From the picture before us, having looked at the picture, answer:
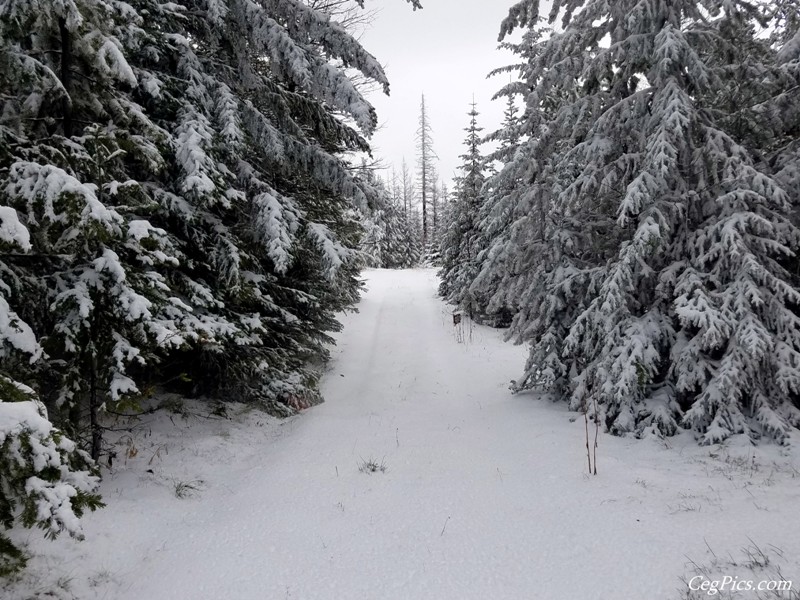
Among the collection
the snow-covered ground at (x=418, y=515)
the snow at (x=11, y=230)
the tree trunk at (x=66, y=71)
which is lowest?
the snow-covered ground at (x=418, y=515)

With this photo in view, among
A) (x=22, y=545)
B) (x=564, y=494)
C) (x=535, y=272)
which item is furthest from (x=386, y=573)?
(x=535, y=272)

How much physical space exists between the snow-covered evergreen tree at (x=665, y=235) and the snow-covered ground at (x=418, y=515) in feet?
2.60

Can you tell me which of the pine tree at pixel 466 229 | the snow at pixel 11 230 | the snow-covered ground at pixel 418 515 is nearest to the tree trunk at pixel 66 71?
the snow at pixel 11 230

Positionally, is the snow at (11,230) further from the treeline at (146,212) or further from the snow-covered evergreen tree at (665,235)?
the snow-covered evergreen tree at (665,235)

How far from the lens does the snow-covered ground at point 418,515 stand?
3797 millimetres

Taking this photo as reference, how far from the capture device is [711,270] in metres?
6.75

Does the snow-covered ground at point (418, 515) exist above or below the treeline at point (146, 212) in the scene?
below

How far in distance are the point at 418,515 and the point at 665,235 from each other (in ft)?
16.9

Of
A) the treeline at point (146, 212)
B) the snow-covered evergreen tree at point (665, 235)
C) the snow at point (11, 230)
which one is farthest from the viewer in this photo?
the snow-covered evergreen tree at point (665, 235)

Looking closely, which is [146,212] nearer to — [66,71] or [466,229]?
[66,71]

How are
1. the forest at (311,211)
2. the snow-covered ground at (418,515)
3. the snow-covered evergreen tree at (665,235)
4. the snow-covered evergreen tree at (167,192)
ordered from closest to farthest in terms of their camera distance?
the snow-covered ground at (418,515)
the snow-covered evergreen tree at (167,192)
the forest at (311,211)
the snow-covered evergreen tree at (665,235)

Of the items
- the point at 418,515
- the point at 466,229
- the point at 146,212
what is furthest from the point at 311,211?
the point at 466,229

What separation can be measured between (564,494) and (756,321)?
3370 millimetres

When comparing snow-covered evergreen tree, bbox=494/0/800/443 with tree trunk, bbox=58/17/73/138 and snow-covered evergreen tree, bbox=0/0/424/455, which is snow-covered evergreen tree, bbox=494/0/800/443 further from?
tree trunk, bbox=58/17/73/138
